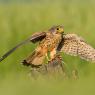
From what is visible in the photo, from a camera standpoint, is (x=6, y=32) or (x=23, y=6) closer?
(x=6, y=32)

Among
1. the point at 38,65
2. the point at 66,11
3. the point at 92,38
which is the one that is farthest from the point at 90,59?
the point at 66,11

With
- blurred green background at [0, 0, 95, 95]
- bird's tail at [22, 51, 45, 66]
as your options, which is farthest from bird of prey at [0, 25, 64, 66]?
blurred green background at [0, 0, 95, 95]

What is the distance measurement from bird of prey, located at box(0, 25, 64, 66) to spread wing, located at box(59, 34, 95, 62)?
79 mm

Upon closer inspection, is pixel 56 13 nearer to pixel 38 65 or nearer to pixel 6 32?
pixel 6 32

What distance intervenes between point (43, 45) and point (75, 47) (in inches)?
11.8

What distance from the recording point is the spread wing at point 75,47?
12.8 feet

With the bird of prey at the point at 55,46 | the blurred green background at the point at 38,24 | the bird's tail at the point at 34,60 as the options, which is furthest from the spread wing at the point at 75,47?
the blurred green background at the point at 38,24

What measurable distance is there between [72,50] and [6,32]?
10.5 ft

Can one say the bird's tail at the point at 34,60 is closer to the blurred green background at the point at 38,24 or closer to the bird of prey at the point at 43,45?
the bird of prey at the point at 43,45

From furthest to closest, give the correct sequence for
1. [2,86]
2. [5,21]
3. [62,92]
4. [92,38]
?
[5,21]
[92,38]
[2,86]
[62,92]

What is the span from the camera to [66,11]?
24.0 ft

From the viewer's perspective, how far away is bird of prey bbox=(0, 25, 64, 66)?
3591mm

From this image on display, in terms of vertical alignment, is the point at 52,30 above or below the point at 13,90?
above

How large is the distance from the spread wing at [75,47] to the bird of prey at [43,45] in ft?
0.26
